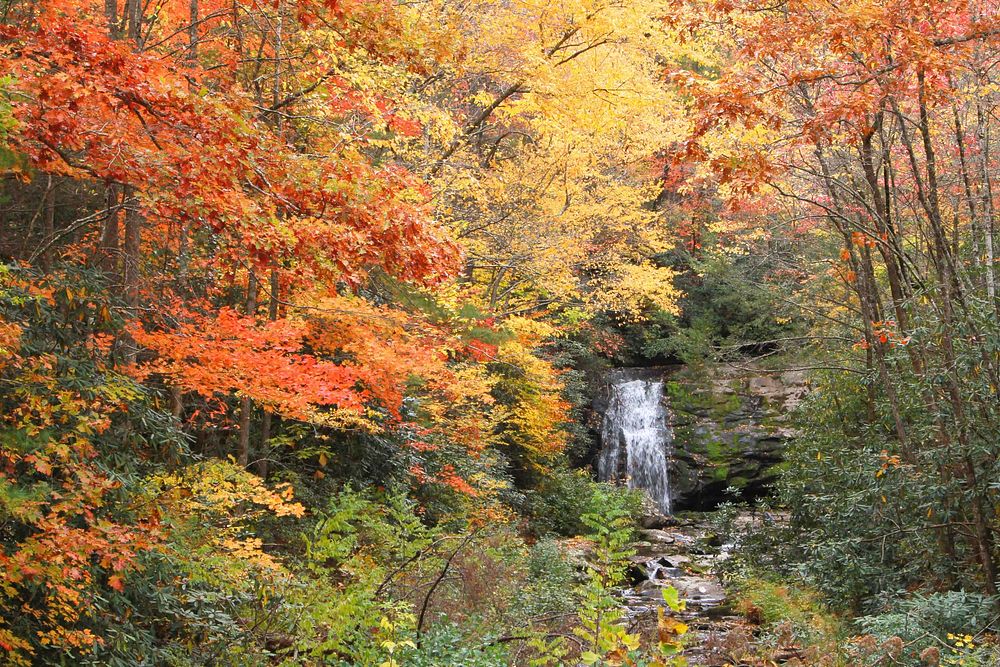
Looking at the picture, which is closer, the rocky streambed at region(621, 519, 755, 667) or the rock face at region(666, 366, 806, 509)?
the rocky streambed at region(621, 519, 755, 667)

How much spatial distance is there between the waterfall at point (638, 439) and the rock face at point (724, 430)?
0.86 ft

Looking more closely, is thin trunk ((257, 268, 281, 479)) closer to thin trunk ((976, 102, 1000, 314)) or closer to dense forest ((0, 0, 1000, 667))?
dense forest ((0, 0, 1000, 667))

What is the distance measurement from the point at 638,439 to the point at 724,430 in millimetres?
2492

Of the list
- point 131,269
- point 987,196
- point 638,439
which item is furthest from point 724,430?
point 131,269

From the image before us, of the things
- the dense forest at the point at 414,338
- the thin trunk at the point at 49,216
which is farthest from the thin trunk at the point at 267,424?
the thin trunk at the point at 49,216

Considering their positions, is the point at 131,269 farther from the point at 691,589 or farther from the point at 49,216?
the point at 691,589

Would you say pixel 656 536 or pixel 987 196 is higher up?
pixel 987 196

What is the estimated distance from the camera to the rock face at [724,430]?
21750 millimetres

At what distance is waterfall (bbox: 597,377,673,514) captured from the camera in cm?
2252

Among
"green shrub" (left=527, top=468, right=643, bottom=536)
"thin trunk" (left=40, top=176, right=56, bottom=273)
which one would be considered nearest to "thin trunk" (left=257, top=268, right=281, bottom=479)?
"thin trunk" (left=40, top=176, right=56, bottom=273)

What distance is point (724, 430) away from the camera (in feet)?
74.5

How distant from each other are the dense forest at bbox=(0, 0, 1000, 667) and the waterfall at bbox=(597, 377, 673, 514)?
4.76 metres

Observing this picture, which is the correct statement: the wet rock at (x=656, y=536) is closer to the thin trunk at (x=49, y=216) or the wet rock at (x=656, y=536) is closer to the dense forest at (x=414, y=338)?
the dense forest at (x=414, y=338)

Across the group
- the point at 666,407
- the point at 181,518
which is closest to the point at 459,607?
the point at 181,518
